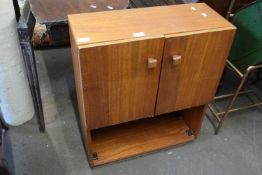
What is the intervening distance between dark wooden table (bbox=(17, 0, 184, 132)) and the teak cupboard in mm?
266

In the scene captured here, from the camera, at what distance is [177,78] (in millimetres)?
1290

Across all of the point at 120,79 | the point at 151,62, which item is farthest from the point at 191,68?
the point at 120,79

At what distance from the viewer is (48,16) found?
1.39m

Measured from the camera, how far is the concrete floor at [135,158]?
60.6 inches

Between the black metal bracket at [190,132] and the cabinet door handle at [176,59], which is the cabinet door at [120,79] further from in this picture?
the black metal bracket at [190,132]

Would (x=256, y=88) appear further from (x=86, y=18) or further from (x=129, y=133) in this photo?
(x=86, y=18)

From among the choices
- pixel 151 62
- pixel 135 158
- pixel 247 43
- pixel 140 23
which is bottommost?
pixel 135 158

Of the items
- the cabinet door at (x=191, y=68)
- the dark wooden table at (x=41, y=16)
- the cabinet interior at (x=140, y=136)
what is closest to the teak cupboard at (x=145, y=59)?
Result: the cabinet door at (x=191, y=68)

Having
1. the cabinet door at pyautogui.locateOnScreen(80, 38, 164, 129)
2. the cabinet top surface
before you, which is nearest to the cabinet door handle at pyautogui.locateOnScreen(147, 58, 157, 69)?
the cabinet door at pyautogui.locateOnScreen(80, 38, 164, 129)

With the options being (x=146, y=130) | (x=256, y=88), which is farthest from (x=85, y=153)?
(x=256, y=88)

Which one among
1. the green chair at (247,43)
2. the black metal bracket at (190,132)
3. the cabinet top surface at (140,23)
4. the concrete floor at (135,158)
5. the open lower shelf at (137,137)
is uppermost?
the cabinet top surface at (140,23)

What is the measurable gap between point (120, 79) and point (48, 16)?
21.3 inches

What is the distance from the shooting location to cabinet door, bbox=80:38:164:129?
A: 108cm

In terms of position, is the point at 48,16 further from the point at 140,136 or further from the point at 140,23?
the point at 140,136
